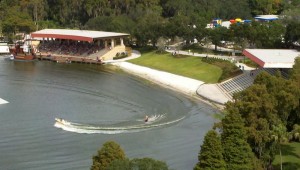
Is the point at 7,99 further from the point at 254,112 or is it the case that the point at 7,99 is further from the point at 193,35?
the point at 193,35

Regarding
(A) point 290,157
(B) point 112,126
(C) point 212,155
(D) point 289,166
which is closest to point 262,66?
(B) point 112,126

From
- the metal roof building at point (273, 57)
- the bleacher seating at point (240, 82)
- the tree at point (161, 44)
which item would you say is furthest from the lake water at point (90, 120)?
the tree at point (161, 44)

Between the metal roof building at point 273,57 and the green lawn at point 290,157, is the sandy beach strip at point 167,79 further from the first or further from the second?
the green lawn at point 290,157

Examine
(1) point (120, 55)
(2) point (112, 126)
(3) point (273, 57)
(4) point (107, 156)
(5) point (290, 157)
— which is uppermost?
(3) point (273, 57)

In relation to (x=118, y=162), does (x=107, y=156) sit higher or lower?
lower

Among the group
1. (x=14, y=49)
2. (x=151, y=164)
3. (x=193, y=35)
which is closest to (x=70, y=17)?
(x=14, y=49)

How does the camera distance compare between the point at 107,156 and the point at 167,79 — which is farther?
the point at 167,79

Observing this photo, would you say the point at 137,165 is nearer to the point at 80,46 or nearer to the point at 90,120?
the point at 90,120
